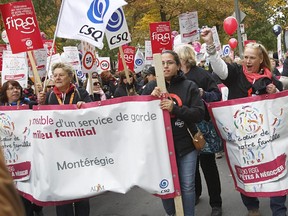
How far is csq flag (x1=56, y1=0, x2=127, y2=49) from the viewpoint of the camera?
4297 mm

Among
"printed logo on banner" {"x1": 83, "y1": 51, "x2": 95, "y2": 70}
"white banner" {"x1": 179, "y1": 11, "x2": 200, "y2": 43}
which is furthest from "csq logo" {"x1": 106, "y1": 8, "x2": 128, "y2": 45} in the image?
"white banner" {"x1": 179, "y1": 11, "x2": 200, "y2": 43}

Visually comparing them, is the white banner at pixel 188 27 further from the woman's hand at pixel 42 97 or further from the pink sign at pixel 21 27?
the woman's hand at pixel 42 97

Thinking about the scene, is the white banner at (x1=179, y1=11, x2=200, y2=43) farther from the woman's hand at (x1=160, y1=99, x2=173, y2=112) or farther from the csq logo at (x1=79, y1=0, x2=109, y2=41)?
the woman's hand at (x1=160, y1=99, x2=173, y2=112)

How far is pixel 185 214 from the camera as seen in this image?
3.99 meters

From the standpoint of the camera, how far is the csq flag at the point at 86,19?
430cm

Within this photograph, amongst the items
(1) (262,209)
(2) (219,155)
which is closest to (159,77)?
(1) (262,209)

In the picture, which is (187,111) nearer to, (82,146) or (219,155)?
(82,146)

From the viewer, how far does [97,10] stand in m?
4.32

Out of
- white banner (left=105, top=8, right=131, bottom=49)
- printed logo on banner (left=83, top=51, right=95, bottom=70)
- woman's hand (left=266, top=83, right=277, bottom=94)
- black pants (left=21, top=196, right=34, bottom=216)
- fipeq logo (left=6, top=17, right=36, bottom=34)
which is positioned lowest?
black pants (left=21, top=196, right=34, bottom=216)

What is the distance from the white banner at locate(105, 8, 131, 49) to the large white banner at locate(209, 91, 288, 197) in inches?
89.1

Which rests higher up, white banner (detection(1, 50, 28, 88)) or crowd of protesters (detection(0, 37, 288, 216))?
white banner (detection(1, 50, 28, 88))

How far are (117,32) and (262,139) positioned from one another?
2.80 meters

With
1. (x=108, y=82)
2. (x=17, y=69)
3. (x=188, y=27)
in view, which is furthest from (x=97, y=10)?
(x=108, y=82)

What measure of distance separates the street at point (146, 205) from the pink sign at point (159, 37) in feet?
11.5
